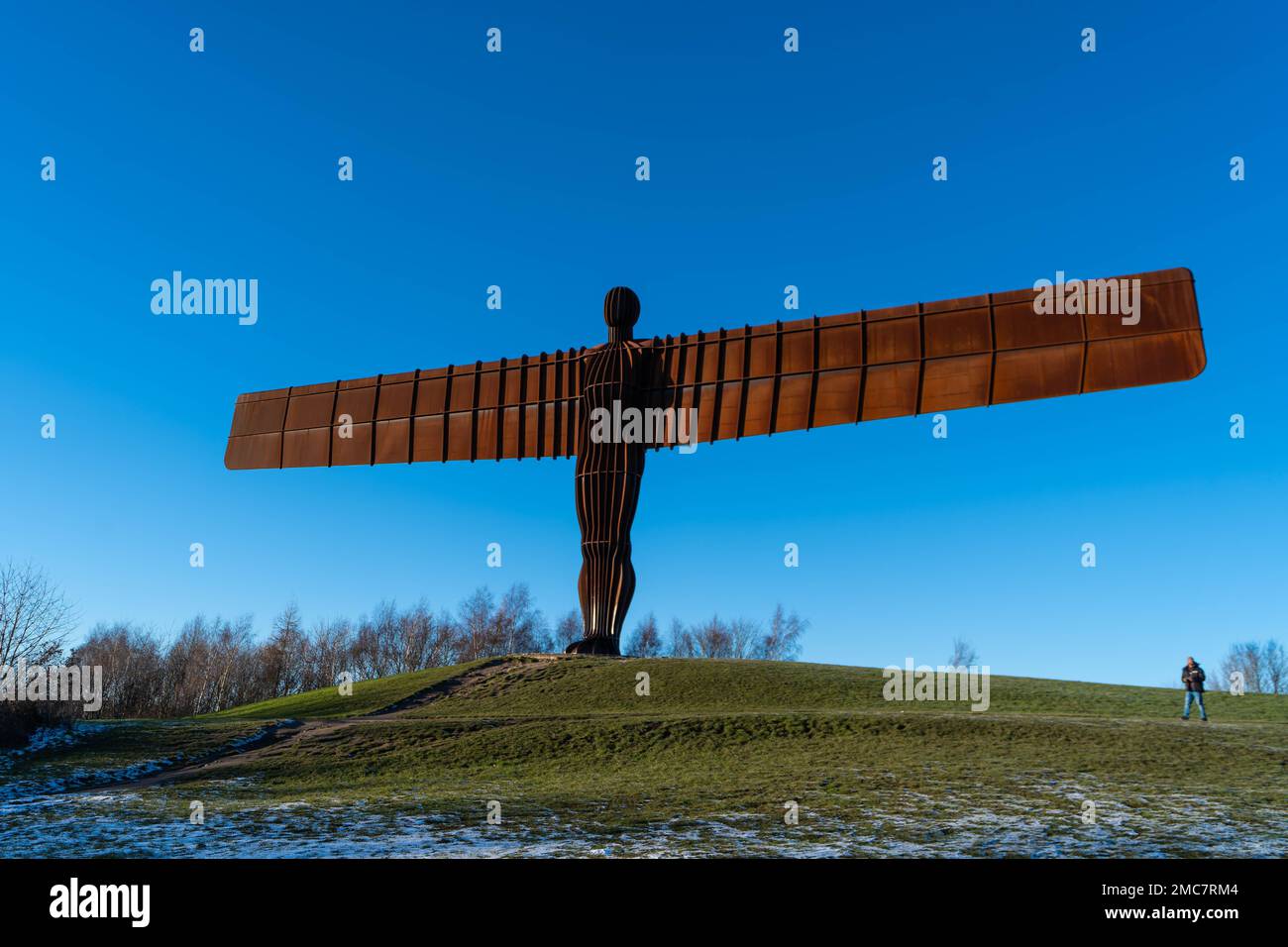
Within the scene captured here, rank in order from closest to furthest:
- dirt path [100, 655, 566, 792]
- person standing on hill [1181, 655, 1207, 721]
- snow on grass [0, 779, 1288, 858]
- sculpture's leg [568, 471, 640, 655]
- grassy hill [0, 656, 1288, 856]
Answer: snow on grass [0, 779, 1288, 858]
grassy hill [0, 656, 1288, 856]
dirt path [100, 655, 566, 792]
person standing on hill [1181, 655, 1207, 721]
sculpture's leg [568, 471, 640, 655]

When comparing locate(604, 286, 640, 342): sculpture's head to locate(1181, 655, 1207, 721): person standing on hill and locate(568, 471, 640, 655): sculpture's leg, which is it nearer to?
locate(568, 471, 640, 655): sculpture's leg

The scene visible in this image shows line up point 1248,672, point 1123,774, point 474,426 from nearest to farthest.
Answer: point 1123,774
point 474,426
point 1248,672

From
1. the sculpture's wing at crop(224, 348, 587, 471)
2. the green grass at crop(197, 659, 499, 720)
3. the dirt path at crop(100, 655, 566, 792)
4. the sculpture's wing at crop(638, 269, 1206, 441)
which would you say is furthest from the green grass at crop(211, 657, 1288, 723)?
the sculpture's wing at crop(638, 269, 1206, 441)

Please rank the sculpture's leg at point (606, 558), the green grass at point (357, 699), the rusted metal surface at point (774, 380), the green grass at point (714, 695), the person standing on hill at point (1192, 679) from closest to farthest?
the person standing on hill at point (1192, 679)
the rusted metal surface at point (774, 380)
the green grass at point (714, 695)
the green grass at point (357, 699)
the sculpture's leg at point (606, 558)

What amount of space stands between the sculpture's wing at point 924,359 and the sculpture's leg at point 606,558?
262cm

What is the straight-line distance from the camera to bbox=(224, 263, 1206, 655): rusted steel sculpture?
17797 millimetres

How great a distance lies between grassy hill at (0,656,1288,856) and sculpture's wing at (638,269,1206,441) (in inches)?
275

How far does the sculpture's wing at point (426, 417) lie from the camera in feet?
76.2

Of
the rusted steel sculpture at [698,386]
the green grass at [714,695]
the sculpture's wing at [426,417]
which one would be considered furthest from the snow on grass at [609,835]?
the sculpture's wing at [426,417]

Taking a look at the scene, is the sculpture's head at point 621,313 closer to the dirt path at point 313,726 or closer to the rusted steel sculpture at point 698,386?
the rusted steel sculpture at point 698,386
